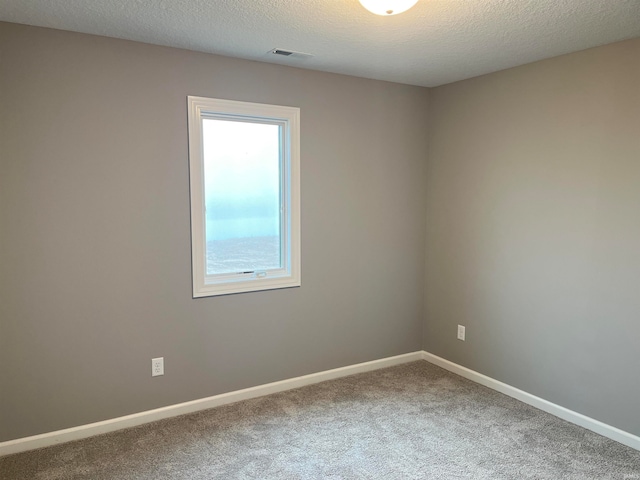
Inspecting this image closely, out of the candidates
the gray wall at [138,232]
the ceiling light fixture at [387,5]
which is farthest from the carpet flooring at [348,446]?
the ceiling light fixture at [387,5]

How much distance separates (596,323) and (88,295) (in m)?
3.11

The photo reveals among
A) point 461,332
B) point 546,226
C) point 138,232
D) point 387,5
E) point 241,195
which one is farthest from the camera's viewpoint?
point 461,332

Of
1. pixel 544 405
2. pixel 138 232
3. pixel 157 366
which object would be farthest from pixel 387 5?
pixel 544 405

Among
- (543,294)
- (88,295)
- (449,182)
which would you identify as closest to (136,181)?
(88,295)

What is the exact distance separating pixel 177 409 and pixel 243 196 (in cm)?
151

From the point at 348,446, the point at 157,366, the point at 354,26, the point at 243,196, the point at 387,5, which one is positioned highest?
the point at 354,26

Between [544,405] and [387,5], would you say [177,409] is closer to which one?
[544,405]

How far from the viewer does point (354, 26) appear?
2.39 meters

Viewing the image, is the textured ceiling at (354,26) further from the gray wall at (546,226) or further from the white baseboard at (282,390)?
the white baseboard at (282,390)

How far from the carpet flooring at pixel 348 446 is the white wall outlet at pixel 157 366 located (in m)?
0.31

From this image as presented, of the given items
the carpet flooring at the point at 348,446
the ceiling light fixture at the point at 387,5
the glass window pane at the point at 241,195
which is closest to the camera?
the ceiling light fixture at the point at 387,5

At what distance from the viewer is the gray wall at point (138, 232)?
2492 mm

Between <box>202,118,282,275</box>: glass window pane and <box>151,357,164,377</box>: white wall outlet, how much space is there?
659 millimetres

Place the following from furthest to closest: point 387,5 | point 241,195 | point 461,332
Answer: point 461,332 → point 241,195 → point 387,5
